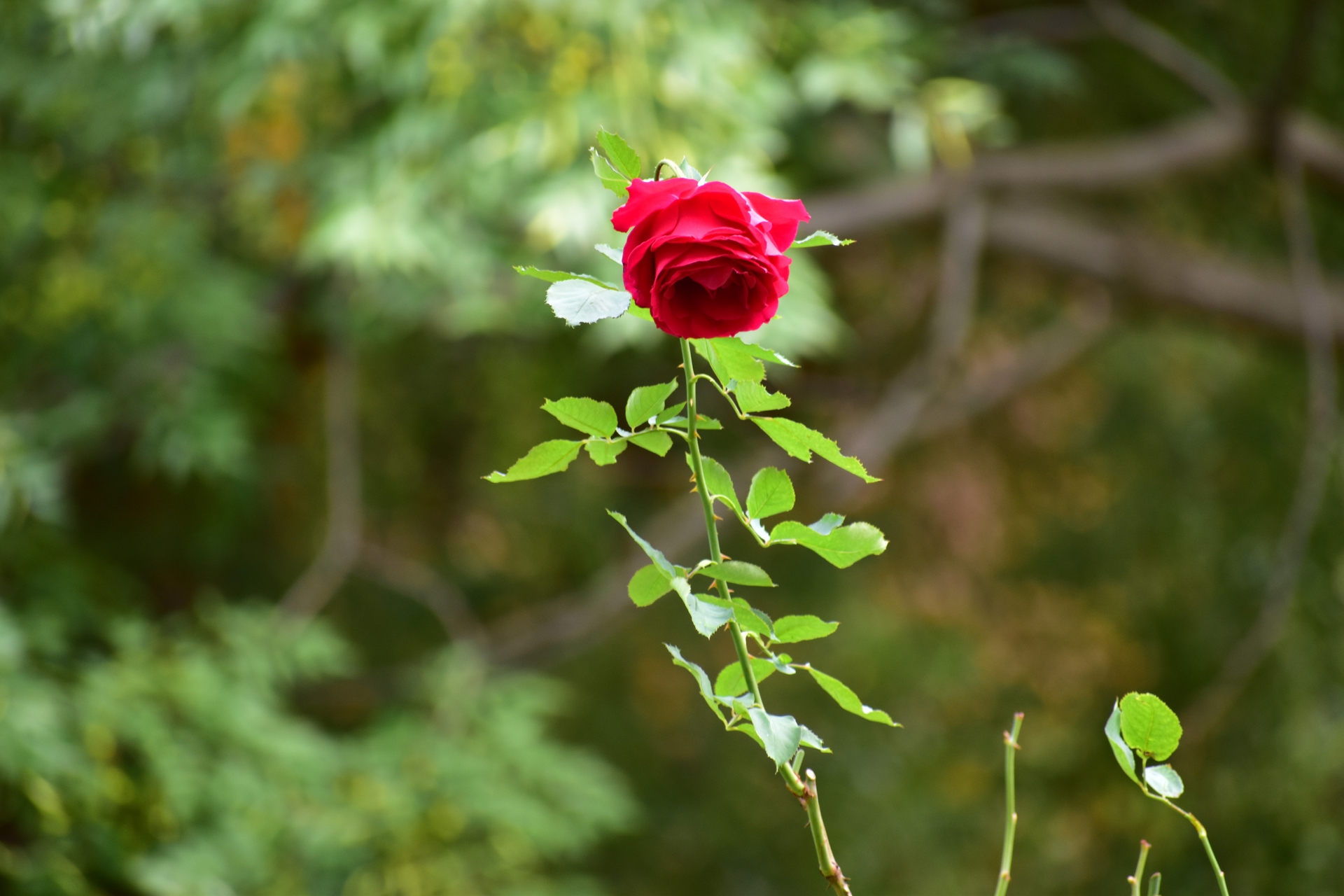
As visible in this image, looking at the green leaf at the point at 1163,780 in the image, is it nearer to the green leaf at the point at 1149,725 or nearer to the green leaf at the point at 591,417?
the green leaf at the point at 1149,725

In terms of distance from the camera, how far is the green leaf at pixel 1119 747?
1.34ft

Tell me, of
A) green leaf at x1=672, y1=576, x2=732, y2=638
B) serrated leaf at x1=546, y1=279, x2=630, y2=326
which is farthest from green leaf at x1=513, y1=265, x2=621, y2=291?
green leaf at x1=672, y1=576, x2=732, y2=638

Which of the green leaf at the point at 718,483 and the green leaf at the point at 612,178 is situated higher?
the green leaf at the point at 612,178

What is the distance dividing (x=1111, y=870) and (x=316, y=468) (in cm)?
233

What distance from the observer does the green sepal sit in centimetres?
41

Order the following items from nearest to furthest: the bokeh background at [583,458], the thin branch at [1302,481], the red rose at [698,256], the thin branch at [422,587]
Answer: the red rose at [698,256] → the bokeh background at [583,458] → the thin branch at [1302,481] → the thin branch at [422,587]

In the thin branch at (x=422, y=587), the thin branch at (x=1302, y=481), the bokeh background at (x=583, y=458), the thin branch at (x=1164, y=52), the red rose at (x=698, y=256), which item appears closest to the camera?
the red rose at (x=698, y=256)

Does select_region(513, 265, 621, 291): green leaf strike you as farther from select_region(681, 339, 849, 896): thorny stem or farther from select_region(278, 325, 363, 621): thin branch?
select_region(278, 325, 363, 621): thin branch

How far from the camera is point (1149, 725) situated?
0.41 metres

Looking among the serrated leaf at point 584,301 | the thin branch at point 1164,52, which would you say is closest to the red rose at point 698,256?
the serrated leaf at point 584,301

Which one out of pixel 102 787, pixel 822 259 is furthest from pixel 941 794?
pixel 102 787

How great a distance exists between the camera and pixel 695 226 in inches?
14.5

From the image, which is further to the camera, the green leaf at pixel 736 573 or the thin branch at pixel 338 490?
the thin branch at pixel 338 490

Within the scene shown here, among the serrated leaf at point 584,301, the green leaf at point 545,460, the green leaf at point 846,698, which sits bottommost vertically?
the green leaf at point 846,698
